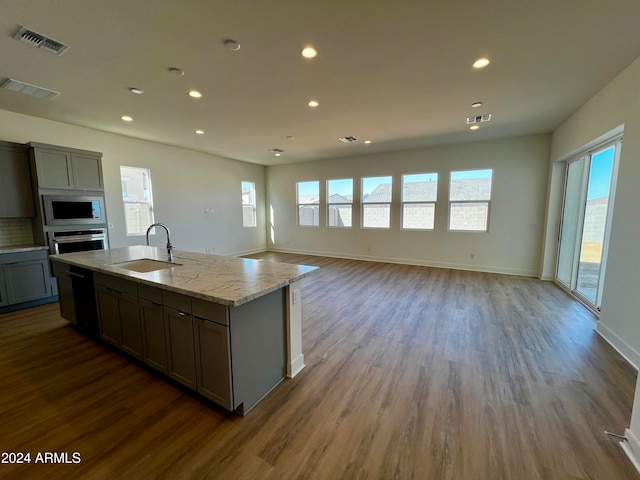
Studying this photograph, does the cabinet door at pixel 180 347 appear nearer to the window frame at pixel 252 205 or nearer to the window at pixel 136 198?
the window at pixel 136 198

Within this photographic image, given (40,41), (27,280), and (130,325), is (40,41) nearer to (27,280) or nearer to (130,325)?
(130,325)

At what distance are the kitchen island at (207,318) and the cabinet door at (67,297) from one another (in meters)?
0.35

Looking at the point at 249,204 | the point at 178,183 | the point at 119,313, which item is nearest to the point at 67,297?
the point at 119,313

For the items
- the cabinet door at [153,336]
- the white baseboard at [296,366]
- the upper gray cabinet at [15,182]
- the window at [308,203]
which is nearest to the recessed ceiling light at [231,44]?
the cabinet door at [153,336]

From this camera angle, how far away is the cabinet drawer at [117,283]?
86.4 inches

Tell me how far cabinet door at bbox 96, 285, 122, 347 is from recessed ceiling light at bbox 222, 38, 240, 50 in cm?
244

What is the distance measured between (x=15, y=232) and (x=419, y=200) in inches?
301

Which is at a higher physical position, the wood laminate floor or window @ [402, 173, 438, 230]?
window @ [402, 173, 438, 230]

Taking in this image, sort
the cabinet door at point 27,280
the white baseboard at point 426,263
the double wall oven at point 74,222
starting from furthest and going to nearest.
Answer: the white baseboard at point 426,263 → the double wall oven at point 74,222 → the cabinet door at point 27,280

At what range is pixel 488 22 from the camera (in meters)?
2.02

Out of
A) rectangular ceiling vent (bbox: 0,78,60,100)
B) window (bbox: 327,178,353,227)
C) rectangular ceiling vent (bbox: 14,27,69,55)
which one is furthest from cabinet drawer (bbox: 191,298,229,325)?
window (bbox: 327,178,353,227)

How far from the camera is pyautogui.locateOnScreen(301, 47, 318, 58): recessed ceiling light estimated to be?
2.36 metres

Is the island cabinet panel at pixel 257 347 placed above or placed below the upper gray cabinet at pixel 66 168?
below

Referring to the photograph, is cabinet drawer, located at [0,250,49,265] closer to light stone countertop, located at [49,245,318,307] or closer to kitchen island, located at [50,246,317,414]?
light stone countertop, located at [49,245,318,307]
